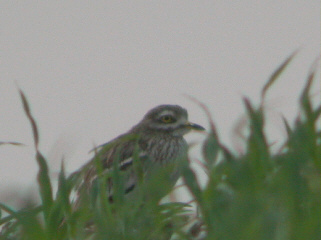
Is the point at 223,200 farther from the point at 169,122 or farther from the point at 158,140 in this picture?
the point at 169,122

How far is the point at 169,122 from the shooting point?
10758mm

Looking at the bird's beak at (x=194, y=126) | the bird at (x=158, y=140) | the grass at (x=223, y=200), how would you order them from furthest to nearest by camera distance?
the bird's beak at (x=194, y=126), the bird at (x=158, y=140), the grass at (x=223, y=200)

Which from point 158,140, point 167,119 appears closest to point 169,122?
point 167,119

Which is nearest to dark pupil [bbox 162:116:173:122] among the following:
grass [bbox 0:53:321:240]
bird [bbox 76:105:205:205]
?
bird [bbox 76:105:205:205]

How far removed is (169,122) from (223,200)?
587 centimetres

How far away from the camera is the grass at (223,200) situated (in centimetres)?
420

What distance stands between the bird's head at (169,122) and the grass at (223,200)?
15.0ft

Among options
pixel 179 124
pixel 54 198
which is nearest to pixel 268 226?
pixel 54 198

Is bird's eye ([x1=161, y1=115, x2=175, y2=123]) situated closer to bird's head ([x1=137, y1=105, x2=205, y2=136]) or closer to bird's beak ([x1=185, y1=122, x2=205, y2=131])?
bird's head ([x1=137, y1=105, x2=205, y2=136])

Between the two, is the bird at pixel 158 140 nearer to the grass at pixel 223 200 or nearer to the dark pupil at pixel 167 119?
the dark pupil at pixel 167 119

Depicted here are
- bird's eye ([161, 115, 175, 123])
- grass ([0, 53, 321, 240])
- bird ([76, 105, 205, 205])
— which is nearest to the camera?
grass ([0, 53, 321, 240])

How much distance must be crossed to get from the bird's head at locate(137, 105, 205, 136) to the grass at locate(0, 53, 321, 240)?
4585 millimetres

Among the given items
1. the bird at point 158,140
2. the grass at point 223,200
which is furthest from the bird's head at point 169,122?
the grass at point 223,200

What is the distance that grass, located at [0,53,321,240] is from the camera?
4199 millimetres
